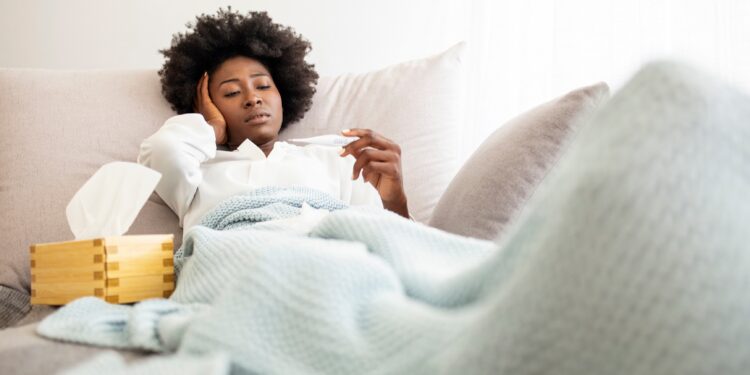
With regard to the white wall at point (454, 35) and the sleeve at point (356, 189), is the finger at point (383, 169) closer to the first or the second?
the sleeve at point (356, 189)

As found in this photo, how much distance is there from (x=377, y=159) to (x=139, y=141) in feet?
1.95

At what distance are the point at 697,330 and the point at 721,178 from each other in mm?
98

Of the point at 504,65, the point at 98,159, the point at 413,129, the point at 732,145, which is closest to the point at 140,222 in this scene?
the point at 98,159

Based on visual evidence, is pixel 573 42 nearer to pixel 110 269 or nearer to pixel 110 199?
pixel 110 199

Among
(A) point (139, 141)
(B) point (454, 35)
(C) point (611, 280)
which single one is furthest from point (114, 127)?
(C) point (611, 280)

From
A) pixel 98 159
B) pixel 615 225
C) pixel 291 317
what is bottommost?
pixel 98 159

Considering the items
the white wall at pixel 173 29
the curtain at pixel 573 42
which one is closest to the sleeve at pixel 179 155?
the white wall at pixel 173 29

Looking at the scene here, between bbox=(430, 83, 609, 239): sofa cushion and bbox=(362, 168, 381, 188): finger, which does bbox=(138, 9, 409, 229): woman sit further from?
bbox=(430, 83, 609, 239): sofa cushion

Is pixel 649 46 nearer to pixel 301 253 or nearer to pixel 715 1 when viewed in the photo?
pixel 715 1

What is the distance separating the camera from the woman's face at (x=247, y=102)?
1.74m

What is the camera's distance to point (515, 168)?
1.14 meters

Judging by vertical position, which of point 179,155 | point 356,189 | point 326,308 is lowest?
Answer: point 356,189

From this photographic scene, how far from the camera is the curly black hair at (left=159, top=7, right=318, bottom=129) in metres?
1.86

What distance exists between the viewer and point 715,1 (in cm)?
199
